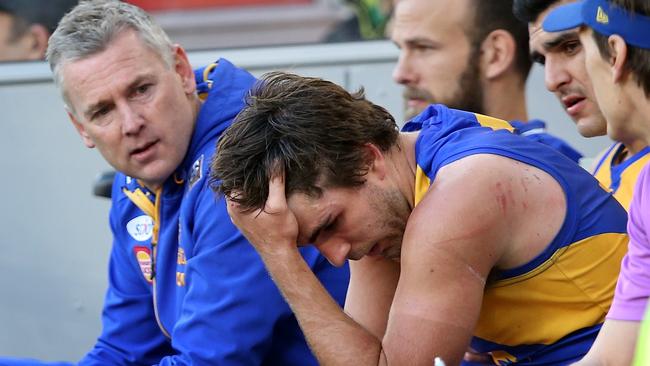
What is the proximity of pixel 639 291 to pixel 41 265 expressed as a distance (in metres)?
3.04

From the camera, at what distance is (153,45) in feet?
10.3

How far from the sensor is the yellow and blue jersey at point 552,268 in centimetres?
232

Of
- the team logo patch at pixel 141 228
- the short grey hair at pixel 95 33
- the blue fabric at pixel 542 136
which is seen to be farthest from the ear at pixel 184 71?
the blue fabric at pixel 542 136

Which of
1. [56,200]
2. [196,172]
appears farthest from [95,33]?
[56,200]

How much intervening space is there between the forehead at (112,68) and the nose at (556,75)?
3.53 ft

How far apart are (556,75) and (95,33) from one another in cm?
128

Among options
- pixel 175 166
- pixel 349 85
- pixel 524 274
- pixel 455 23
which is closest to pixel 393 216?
pixel 524 274

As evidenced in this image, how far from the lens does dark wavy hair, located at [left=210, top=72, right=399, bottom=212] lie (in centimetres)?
228

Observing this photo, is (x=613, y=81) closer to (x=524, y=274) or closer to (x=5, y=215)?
(x=524, y=274)

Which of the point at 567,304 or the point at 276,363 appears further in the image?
the point at 276,363

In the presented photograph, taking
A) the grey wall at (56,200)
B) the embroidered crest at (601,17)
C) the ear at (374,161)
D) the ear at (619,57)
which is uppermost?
the embroidered crest at (601,17)

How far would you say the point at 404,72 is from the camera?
4.00 m

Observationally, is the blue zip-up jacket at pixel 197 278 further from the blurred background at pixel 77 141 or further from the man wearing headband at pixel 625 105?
the blurred background at pixel 77 141

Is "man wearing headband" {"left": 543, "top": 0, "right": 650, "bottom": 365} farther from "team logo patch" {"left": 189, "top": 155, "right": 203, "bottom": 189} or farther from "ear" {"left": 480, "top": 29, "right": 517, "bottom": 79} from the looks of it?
"ear" {"left": 480, "top": 29, "right": 517, "bottom": 79}
